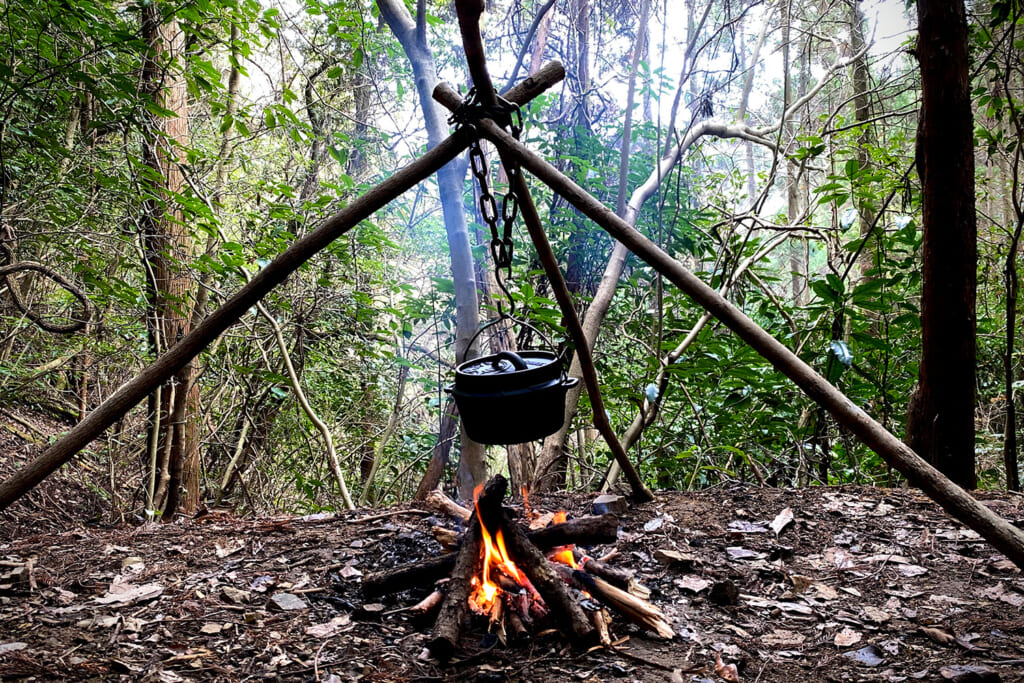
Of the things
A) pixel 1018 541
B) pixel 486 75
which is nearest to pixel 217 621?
pixel 486 75

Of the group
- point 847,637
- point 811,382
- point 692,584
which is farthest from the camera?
point 692,584

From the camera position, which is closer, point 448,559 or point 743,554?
point 448,559

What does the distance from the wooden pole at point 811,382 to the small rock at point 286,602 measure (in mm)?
1844

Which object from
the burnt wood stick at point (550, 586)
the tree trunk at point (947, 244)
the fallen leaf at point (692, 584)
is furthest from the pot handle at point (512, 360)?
the tree trunk at point (947, 244)

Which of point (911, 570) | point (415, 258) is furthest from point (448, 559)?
point (415, 258)

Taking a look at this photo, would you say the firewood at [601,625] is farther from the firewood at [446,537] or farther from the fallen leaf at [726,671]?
the firewood at [446,537]

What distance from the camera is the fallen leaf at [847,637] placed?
201 cm

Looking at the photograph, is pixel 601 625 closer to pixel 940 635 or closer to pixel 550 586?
pixel 550 586

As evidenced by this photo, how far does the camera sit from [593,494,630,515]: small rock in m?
2.94

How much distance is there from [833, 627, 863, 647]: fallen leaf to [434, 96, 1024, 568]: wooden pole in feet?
2.19

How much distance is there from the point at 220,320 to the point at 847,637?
241cm

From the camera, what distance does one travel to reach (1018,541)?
5.04 feet

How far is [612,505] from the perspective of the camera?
3002 mm

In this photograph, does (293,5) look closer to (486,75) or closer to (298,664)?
(486,75)
